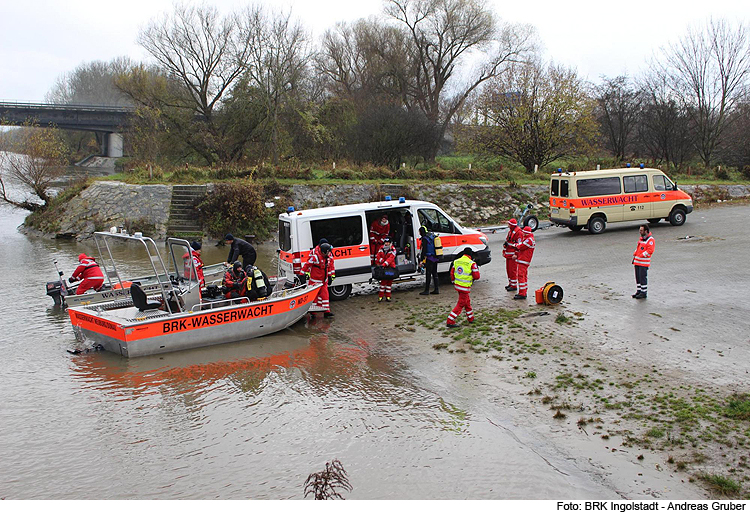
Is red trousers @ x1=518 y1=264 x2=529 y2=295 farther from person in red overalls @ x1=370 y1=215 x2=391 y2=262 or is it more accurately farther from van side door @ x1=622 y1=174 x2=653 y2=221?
van side door @ x1=622 y1=174 x2=653 y2=221

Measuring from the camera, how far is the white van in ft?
42.4

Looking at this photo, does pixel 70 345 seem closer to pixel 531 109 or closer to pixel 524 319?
pixel 524 319

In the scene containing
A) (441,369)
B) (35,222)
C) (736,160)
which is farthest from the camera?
(736,160)

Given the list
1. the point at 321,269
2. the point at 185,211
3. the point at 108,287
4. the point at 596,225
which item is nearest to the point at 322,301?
the point at 321,269

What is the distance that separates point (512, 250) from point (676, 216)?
11735 millimetres

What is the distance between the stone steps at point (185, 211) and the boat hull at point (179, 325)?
13478 millimetres

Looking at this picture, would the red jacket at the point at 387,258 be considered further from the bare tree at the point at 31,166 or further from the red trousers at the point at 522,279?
the bare tree at the point at 31,166

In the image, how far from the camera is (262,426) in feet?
24.6

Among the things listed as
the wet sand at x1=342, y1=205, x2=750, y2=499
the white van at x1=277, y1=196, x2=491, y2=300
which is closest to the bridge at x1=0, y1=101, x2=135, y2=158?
the white van at x1=277, y1=196, x2=491, y2=300

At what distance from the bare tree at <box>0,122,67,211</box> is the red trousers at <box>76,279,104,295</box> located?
19.2 metres

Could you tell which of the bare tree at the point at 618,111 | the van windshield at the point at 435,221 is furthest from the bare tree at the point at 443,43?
the van windshield at the point at 435,221

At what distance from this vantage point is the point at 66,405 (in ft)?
27.4

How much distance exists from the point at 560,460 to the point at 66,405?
22.1 feet

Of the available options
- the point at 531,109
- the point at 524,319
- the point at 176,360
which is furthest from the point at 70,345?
the point at 531,109
